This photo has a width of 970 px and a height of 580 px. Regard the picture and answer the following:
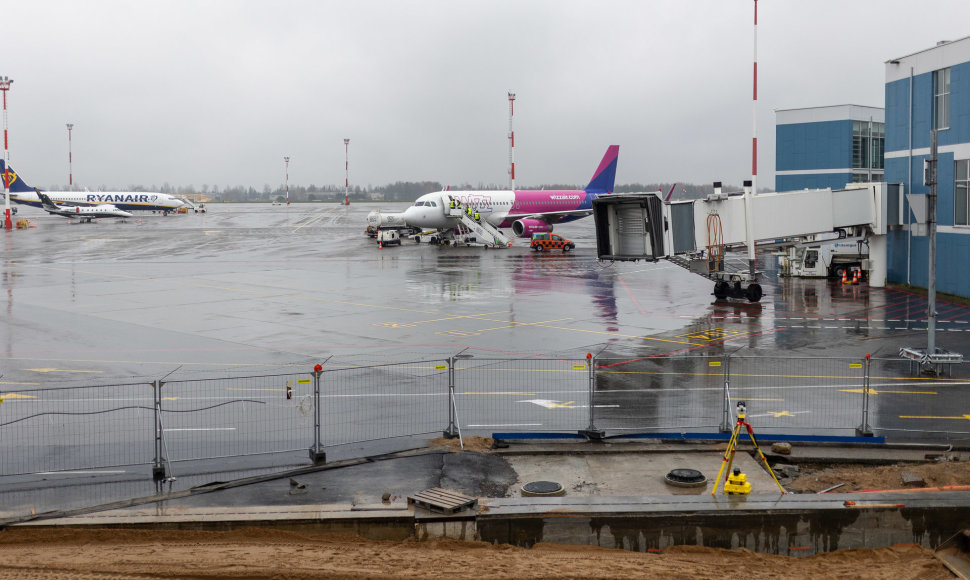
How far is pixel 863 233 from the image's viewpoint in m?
42.9

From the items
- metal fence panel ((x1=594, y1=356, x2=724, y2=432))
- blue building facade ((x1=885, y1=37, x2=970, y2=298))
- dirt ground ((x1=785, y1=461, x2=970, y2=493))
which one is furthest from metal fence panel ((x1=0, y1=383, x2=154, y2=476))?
blue building facade ((x1=885, y1=37, x2=970, y2=298))

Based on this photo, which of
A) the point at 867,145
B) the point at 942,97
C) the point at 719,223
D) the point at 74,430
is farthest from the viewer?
the point at 867,145

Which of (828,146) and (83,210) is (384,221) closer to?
(828,146)

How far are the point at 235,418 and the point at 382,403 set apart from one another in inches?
131

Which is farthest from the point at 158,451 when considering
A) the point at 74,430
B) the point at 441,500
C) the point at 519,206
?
the point at 519,206

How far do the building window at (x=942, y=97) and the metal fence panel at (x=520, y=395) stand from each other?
1043 inches

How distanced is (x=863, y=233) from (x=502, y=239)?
32978 millimetres

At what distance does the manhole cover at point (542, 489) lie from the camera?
14.0 m

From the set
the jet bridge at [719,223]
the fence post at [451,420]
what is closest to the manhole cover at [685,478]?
the fence post at [451,420]

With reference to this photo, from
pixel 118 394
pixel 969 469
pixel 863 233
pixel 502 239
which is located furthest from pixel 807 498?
pixel 502 239

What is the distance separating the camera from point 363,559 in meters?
11.7

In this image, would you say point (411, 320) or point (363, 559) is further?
point (411, 320)

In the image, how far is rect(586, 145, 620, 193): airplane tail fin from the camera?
8131cm

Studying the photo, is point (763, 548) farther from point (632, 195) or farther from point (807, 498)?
point (632, 195)
